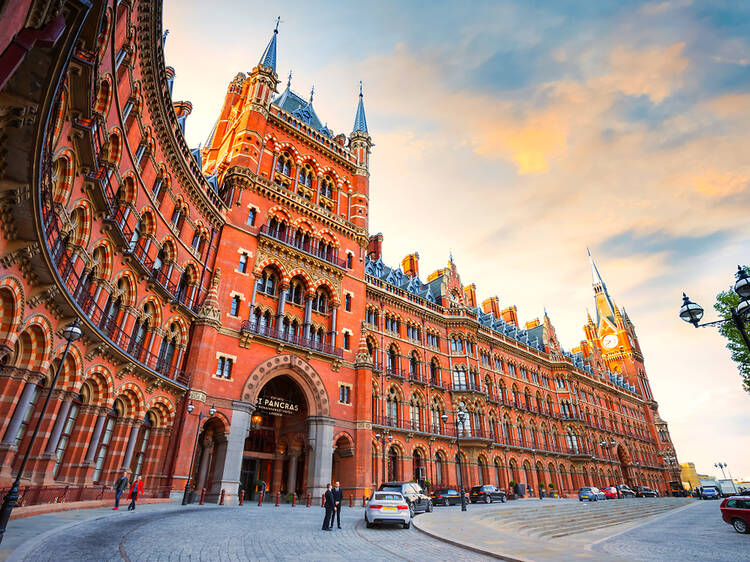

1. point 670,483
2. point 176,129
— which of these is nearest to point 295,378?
point 176,129

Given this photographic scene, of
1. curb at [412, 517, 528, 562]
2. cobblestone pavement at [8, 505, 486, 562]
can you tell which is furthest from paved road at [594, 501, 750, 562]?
cobblestone pavement at [8, 505, 486, 562]

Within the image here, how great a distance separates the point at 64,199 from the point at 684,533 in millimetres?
26983

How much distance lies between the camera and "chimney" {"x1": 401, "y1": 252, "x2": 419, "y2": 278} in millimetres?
51487

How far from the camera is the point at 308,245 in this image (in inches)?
1372

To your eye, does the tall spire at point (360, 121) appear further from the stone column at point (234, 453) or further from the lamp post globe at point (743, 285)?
the lamp post globe at point (743, 285)

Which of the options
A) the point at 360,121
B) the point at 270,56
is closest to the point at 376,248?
the point at 360,121

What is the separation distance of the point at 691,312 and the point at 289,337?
24.6 m

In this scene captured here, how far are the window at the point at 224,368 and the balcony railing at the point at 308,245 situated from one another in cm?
961

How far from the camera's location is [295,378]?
30234 mm

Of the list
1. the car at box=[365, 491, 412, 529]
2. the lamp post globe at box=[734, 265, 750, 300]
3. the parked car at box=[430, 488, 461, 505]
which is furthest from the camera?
the parked car at box=[430, 488, 461, 505]

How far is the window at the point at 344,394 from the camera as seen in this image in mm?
32062

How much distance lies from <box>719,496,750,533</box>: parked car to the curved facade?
13457mm

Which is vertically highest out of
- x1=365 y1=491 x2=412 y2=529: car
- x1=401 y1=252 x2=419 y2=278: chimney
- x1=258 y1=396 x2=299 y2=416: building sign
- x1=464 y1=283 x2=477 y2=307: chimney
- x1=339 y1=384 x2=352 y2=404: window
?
x1=401 y1=252 x2=419 y2=278: chimney

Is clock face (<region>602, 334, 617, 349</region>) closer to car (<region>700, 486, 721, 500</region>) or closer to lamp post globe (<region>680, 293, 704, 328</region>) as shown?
car (<region>700, 486, 721, 500</region>)
